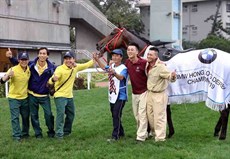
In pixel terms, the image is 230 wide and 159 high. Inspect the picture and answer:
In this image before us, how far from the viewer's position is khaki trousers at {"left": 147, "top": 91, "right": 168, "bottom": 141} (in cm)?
719

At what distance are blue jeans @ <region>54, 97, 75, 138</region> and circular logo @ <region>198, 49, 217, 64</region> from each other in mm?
2524

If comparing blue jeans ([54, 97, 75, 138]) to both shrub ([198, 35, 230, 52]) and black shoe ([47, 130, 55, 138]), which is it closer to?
black shoe ([47, 130, 55, 138])

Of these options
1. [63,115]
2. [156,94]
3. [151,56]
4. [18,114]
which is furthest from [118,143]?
[18,114]

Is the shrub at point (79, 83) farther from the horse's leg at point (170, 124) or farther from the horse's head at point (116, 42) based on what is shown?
the horse's leg at point (170, 124)

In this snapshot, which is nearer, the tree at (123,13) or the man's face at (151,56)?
the man's face at (151,56)

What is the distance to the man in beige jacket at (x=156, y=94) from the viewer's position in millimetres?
7148

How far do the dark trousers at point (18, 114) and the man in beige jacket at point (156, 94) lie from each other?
224cm

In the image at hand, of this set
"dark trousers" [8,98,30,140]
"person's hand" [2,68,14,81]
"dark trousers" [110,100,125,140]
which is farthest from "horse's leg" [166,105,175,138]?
"person's hand" [2,68,14,81]

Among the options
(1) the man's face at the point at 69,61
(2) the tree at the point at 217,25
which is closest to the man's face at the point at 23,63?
(1) the man's face at the point at 69,61

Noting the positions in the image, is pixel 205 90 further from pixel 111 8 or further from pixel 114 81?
pixel 111 8

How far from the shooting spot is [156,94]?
7.23 m

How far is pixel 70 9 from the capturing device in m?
31.3

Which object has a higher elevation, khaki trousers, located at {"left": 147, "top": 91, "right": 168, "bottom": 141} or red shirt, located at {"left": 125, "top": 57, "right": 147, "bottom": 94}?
red shirt, located at {"left": 125, "top": 57, "right": 147, "bottom": 94}

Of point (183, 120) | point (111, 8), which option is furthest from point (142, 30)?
point (183, 120)
